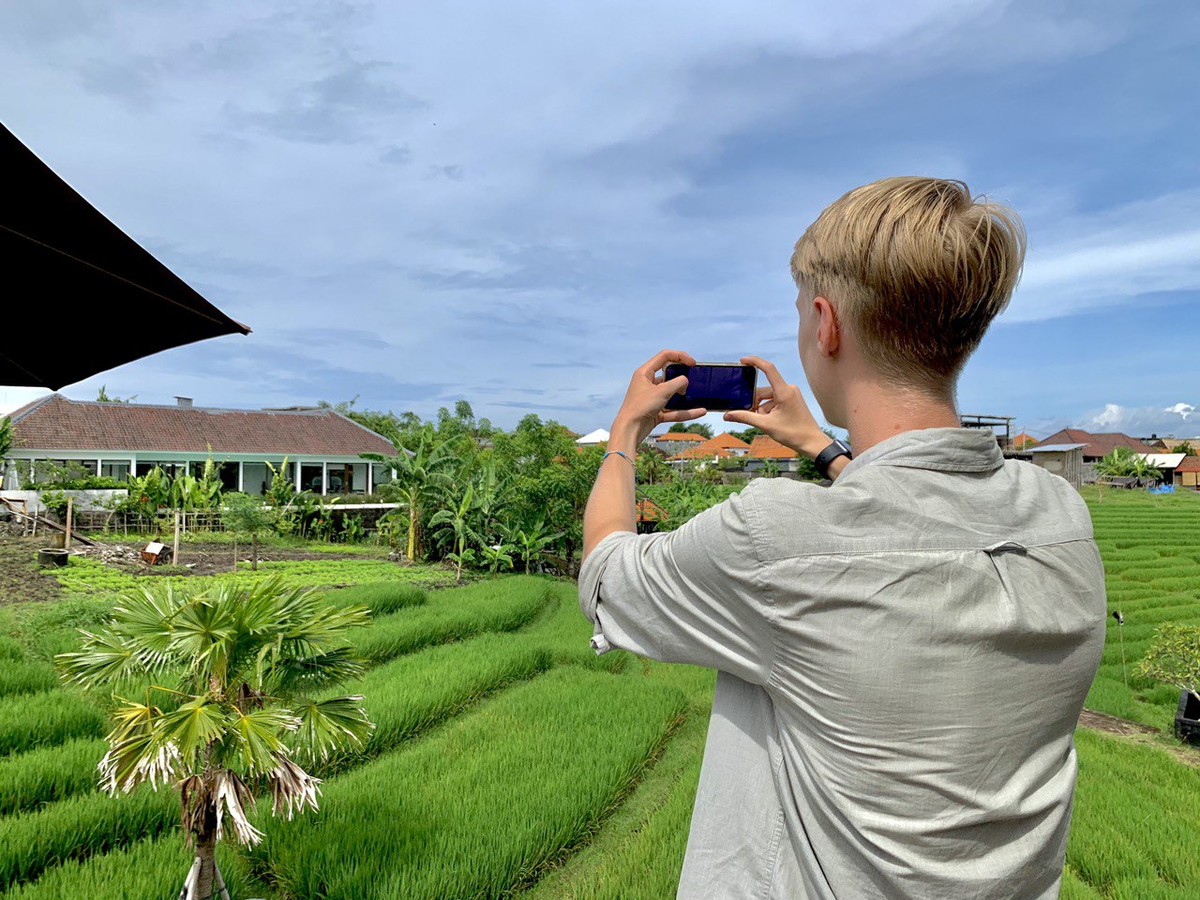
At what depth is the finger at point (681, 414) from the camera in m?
1.00

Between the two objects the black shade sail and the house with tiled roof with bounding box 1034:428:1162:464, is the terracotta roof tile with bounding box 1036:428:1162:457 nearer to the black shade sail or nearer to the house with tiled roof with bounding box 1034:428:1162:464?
the house with tiled roof with bounding box 1034:428:1162:464

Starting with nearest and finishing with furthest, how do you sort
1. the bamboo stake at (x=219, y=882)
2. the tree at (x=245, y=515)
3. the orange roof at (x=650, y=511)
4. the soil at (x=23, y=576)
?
→ the bamboo stake at (x=219, y=882) < the soil at (x=23, y=576) < the tree at (x=245, y=515) < the orange roof at (x=650, y=511)

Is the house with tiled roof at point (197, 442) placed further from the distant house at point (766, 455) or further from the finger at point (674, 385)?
the finger at point (674, 385)

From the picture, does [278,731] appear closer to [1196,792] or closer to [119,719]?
[119,719]

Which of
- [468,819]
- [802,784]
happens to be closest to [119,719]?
[468,819]

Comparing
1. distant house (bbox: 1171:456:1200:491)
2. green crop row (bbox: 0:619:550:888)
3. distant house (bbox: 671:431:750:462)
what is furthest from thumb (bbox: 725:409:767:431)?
distant house (bbox: 1171:456:1200:491)

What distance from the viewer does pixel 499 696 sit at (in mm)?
6000

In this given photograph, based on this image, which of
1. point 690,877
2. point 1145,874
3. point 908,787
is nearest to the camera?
point 908,787

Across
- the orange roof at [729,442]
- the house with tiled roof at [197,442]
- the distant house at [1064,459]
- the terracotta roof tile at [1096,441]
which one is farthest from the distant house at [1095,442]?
the house with tiled roof at [197,442]

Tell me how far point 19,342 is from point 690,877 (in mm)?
2998

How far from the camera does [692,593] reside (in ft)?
2.28

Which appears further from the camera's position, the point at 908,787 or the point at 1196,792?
the point at 1196,792

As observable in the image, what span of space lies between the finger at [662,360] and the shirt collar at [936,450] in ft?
1.03

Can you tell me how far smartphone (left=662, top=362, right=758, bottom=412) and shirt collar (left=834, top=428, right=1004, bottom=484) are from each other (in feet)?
1.21
